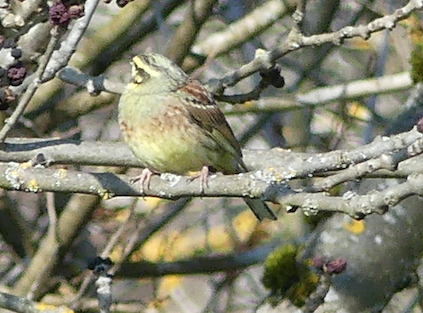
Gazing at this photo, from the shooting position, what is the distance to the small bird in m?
3.91

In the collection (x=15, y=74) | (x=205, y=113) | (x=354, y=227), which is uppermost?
(x=15, y=74)

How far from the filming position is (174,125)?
4.04 metres

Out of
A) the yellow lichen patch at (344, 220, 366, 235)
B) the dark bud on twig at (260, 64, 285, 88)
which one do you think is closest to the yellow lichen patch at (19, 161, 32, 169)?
the dark bud on twig at (260, 64, 285, 88)

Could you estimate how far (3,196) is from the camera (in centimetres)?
534

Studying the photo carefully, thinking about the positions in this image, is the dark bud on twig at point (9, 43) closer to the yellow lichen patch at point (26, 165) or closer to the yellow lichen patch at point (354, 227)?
the yellow lichen patch at point (26, 165)

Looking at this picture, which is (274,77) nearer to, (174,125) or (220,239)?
(174,125)

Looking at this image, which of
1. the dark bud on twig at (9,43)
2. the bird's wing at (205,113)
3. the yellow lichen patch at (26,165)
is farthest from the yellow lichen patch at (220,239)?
the dark bud on twig at (9,43)

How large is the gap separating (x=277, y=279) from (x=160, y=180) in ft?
3.59

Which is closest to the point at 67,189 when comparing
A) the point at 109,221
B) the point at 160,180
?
the point at 160,180

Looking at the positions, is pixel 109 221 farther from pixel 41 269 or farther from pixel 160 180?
pixel 160 180

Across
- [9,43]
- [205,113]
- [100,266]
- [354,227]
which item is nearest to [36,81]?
[9,43]

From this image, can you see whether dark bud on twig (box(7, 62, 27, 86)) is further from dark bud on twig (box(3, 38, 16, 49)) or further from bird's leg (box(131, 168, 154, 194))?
bird's leg (box(131, 168, 154, 194))

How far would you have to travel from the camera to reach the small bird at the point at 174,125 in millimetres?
3908

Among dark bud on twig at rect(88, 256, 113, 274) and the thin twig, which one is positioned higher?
the thin twig
